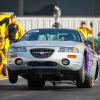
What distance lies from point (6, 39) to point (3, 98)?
9.07m

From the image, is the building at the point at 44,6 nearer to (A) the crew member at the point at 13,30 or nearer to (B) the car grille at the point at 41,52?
(A) the crew member at the point at 13,30

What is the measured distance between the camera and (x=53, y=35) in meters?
16.9

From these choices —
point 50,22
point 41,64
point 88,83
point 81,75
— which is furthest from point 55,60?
point 50,22

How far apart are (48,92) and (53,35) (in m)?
1.70

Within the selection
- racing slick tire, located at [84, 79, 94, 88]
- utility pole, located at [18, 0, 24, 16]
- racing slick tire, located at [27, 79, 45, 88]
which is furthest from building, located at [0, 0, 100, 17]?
racing slick tire, located at [84, 79, 94, 88]

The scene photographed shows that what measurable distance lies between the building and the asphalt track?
2080 cm

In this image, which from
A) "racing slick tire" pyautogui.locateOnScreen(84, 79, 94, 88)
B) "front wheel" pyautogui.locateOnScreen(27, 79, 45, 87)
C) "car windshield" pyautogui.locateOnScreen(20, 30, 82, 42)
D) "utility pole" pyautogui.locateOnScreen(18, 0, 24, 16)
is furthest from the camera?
"utility pole" pyautogui.locateOnScreen(18, 0, 24, 16)

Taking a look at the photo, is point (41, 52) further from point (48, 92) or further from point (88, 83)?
point (88, 83)

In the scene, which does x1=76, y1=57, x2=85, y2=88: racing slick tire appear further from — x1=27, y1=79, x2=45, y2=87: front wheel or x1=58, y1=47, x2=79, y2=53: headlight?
x1=27, y1=79, x2=45, y2=87: front wheel

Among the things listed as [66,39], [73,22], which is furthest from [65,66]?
[73,22]

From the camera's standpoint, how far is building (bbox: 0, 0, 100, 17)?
39.1m

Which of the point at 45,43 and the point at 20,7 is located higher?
the point at 20,7

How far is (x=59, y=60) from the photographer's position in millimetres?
15695

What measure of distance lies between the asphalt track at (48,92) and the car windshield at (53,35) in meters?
1.13
